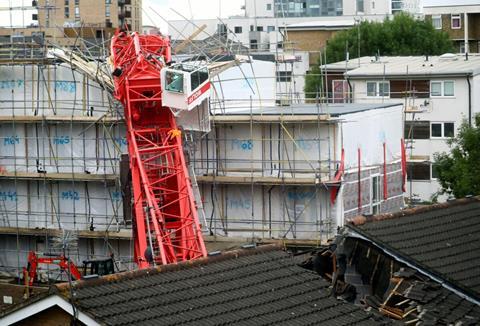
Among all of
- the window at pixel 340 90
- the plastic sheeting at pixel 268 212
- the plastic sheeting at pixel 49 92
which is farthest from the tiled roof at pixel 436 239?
the window at pixel 340 90

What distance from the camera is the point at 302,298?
60.2 feet

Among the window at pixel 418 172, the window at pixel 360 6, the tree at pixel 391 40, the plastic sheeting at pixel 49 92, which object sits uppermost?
the window at pixel 360 6

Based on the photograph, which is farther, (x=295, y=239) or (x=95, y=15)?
(x=95, y=15)

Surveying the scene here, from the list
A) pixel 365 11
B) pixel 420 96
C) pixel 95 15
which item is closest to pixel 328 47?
pixel 95 15

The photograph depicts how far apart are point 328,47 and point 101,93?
4278 centimetres

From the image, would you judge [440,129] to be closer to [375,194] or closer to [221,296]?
[375,194]

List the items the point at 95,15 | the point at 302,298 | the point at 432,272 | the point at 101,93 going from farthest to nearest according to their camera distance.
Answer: the point at 95,15, the point at 101,93, the point at 432,272, the point at 302,298

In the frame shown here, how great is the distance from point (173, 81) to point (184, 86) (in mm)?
299

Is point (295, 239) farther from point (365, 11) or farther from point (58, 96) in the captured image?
point (365, 11)

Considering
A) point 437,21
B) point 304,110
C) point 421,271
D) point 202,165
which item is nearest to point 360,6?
point 437,21

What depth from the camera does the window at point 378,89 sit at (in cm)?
5534

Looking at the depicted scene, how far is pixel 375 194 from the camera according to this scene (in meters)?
38.8

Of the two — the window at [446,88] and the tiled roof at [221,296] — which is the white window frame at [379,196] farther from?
the tiled roof at [221,296]

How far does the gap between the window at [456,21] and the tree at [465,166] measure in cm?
3422
